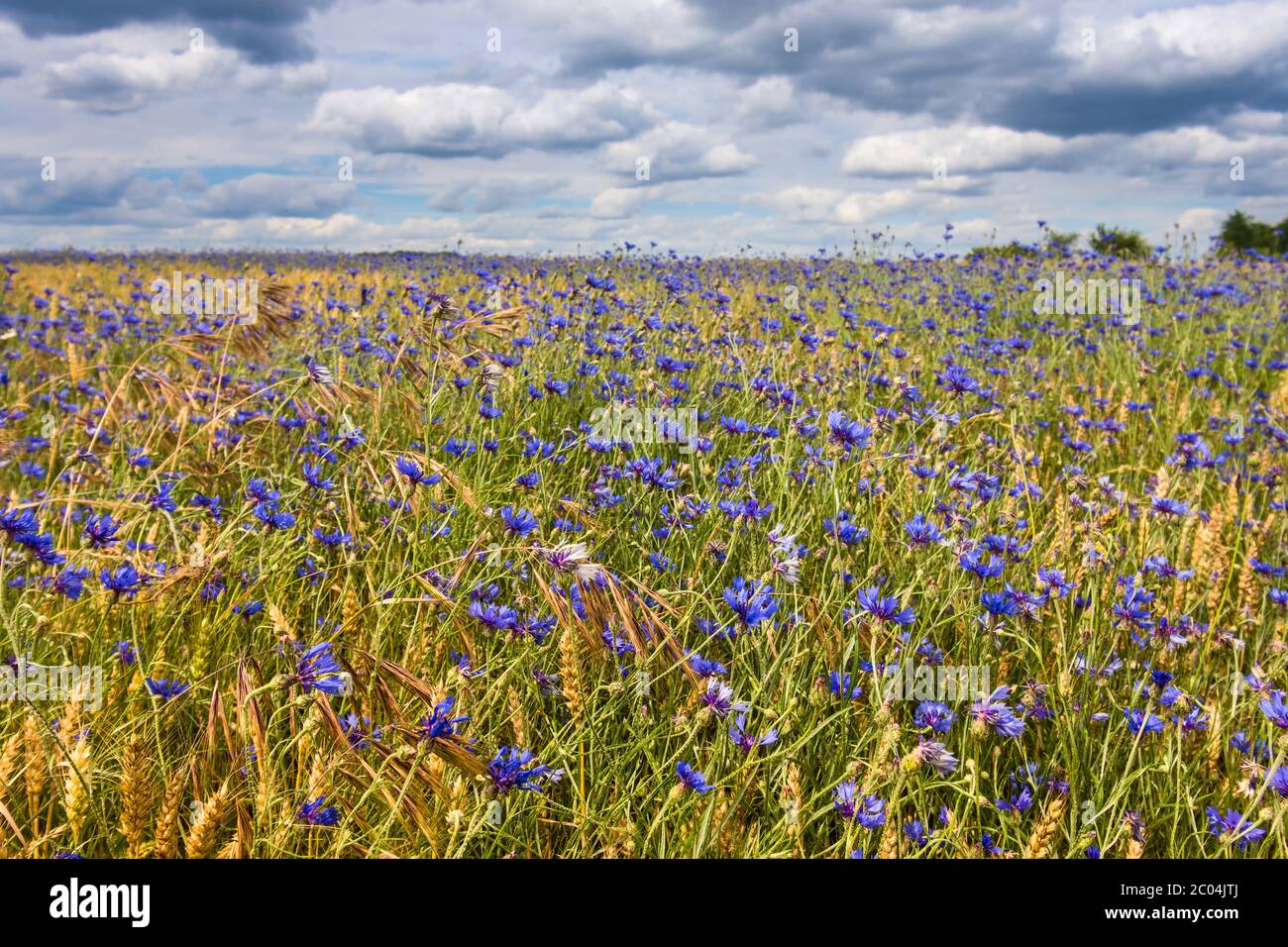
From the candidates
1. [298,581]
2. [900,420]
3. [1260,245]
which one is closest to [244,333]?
[298,581]

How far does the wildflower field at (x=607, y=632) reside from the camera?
1.44 meters

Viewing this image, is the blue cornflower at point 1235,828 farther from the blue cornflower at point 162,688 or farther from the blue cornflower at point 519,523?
the blue cornflower at point 162,688

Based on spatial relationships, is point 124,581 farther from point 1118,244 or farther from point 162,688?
point 1118,244

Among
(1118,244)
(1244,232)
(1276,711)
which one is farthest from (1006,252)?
(1244,232)

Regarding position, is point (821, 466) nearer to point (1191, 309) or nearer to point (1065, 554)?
point (1065, 554)

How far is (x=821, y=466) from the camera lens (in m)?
2.97

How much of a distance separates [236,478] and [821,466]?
6.50 ft

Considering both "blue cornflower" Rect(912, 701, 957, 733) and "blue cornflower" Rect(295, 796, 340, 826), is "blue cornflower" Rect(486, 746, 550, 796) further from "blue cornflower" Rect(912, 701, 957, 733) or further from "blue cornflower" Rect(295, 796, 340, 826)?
"blue cornflower" Rect(912, 701, 957, 733)

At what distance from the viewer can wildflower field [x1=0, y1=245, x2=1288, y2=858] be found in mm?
1437

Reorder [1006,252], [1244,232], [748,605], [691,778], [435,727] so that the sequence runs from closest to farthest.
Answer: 1. [435,727]
2. [691,778]
3. [748,605]
4. [1006,252]
5. [1244,232]

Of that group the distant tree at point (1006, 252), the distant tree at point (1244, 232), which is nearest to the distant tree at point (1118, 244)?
the distant tree at point (1006, 252)

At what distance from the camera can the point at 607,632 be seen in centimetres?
170

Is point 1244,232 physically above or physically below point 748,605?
above

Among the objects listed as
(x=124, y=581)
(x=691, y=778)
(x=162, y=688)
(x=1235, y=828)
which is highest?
(x=124, y=581)
